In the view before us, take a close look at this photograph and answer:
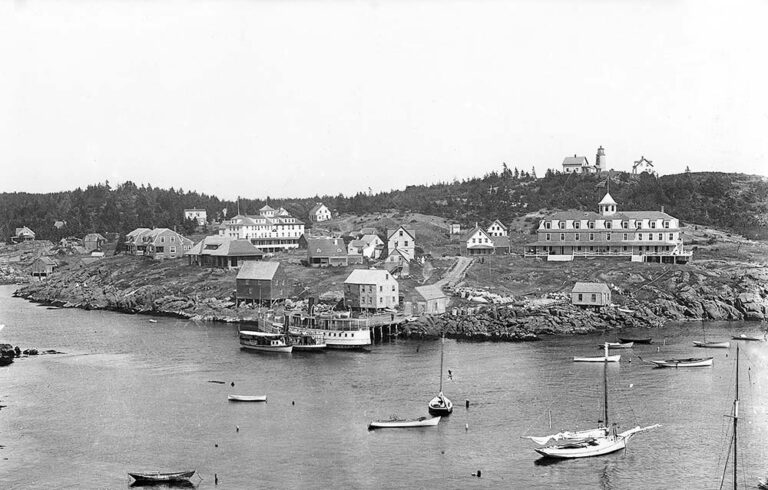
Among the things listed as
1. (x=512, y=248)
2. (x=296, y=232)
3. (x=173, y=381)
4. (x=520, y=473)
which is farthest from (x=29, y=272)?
(x=520, y=473)

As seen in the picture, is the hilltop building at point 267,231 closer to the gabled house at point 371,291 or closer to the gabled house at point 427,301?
the gabled house at point 371,291

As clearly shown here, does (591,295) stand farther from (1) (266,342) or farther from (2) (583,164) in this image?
(2) (583,164)

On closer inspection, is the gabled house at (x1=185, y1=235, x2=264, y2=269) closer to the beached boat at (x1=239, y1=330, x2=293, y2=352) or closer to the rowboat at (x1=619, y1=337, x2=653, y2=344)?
the beached boat at (x1=239, y1=330, x2=293, y2=352)

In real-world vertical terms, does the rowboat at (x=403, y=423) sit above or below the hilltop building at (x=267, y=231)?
below

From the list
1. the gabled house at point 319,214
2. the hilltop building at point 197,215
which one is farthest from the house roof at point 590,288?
the hilltop building at point 197,215

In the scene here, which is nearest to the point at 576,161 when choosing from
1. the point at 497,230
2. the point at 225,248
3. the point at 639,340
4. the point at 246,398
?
the point at 497,230

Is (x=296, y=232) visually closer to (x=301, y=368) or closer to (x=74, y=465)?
(x=301, y=368)
